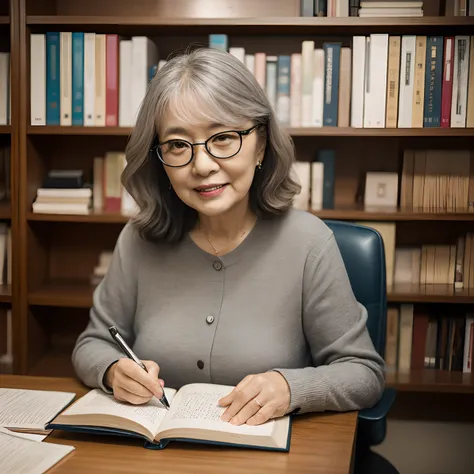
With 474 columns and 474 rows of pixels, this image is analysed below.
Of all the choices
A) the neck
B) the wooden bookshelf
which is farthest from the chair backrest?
the wooden bookshelf

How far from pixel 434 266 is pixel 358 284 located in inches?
40.9

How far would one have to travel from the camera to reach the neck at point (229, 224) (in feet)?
5.15

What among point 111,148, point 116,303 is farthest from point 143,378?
point 111,148

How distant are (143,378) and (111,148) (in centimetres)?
178

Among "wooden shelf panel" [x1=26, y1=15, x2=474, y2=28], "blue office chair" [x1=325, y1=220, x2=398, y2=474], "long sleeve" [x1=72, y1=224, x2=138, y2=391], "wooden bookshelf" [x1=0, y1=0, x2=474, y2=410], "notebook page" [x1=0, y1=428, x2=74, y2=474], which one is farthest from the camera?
"wooden bookshelf" [x1=0, y1=0, x2=474, y2=410]

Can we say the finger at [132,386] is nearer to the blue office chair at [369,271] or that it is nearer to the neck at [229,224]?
the neck at [229,224]

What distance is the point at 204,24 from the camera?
242 centimetres

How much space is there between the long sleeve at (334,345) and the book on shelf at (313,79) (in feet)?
3.47

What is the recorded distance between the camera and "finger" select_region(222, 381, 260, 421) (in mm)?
A: 1157

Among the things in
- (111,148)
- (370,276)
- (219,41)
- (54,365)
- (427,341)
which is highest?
(219,41)

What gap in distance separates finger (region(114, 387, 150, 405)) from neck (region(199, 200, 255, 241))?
466 mm

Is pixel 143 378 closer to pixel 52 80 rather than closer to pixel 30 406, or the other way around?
pixel 30 406

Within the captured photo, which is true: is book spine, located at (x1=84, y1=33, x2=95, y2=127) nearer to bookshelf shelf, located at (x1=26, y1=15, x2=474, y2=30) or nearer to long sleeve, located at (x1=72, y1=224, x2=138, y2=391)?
bookshelf shelf, located at (x1=26, y1=15, x2=474, y2=30)

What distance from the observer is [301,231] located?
60.8 inches
